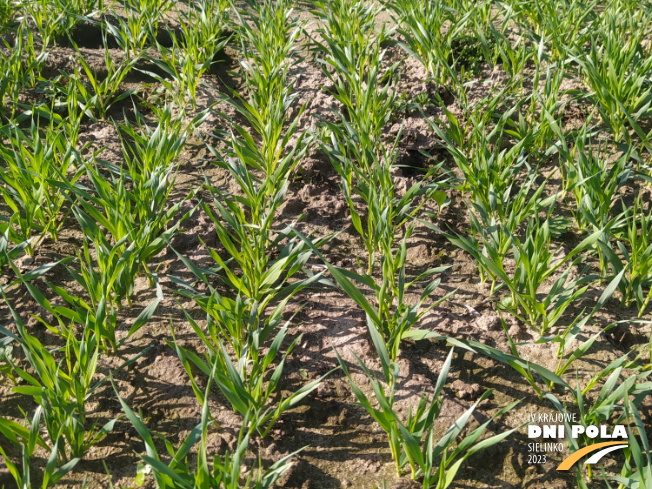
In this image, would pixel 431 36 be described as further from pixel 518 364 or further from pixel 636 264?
pixel 518 364

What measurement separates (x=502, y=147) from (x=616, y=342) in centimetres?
116

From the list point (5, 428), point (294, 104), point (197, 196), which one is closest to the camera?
point (5, 428)

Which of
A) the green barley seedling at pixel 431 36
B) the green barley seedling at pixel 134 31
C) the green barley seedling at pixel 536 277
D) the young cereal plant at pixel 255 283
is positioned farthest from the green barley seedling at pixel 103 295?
the green barley seedling at pixel 431 36

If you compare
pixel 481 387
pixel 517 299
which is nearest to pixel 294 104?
pixel 517 299

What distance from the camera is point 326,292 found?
2.07 metres

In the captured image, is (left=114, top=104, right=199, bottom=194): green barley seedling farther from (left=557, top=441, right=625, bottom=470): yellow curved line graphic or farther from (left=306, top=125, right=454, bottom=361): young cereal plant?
(left=557, top=441, right=625, bottom=470): yellow curved line graphic

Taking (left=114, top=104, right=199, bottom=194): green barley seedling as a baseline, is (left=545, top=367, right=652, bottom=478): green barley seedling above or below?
below

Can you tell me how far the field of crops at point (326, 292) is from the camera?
150cm

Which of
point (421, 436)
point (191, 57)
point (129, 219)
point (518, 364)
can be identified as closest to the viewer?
point (421, 436)

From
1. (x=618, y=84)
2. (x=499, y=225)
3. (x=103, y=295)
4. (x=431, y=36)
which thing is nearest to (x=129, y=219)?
(x=103, y=295)

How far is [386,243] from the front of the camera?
6.32 ft

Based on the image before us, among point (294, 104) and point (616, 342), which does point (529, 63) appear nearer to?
point (294, 104)

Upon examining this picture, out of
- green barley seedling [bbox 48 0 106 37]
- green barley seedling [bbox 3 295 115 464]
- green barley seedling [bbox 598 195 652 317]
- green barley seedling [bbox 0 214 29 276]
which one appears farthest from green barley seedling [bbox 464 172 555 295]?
green barley seedling [bbox 48 0 106 37]

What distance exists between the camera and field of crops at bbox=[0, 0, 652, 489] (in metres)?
1.50
